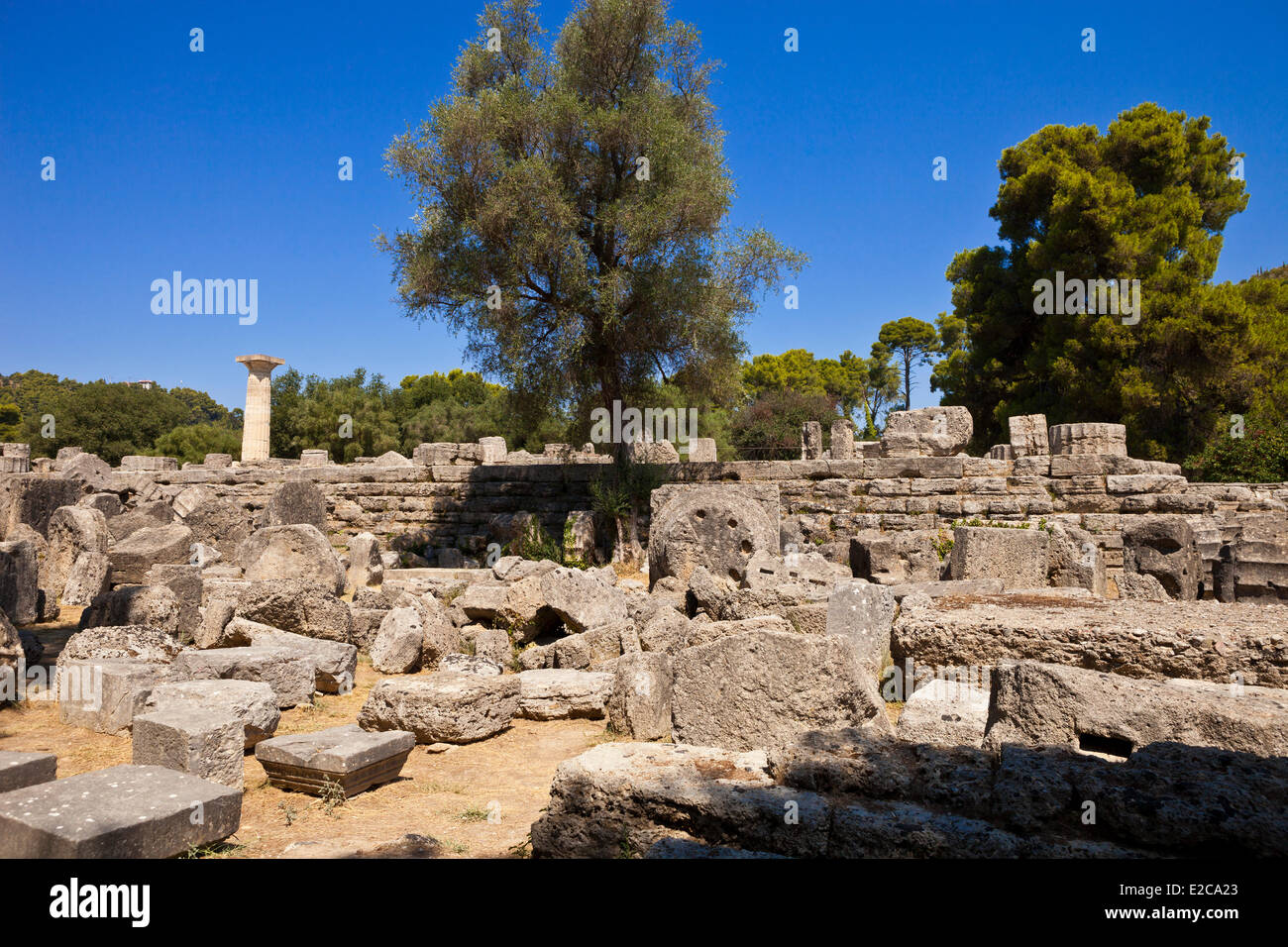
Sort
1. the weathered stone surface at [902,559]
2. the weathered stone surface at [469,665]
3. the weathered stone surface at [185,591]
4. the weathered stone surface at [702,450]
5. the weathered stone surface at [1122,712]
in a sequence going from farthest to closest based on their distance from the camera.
→ 1. the weathered stone surface at [702,450]
2. the weathered stone surface at [902,559]
3. the weathered stone surface at [185,591]
4. the weathered stone surface at [469,665]
5. the weathered stone surface at [1122,712]

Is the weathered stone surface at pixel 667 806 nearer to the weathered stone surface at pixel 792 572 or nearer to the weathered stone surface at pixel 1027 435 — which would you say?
the weathered stone surface at pixel 792 572

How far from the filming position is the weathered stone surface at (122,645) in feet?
19.4

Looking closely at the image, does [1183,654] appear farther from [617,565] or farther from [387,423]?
[387,423]

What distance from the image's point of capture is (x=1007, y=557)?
26.0ft

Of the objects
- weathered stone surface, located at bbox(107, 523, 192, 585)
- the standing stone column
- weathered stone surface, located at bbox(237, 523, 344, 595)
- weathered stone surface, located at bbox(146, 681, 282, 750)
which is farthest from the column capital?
weathered stone surface, located at bbox(146, 681, 282, 750)

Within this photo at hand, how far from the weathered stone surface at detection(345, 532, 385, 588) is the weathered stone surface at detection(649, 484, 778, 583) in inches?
163

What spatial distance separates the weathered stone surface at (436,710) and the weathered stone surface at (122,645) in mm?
2028

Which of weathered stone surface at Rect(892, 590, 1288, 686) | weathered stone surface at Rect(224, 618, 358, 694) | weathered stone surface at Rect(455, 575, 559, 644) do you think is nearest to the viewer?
weathered stone surface at Rect(892, 590, 1288, 686)

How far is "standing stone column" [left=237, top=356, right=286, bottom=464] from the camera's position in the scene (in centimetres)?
2103

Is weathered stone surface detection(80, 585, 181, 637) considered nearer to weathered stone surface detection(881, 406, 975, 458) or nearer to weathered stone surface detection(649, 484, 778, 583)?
weathered stone surface detection(649, 484, 778, 583)

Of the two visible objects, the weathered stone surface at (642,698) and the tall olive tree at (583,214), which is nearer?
the weathered stone surface at (642,698)

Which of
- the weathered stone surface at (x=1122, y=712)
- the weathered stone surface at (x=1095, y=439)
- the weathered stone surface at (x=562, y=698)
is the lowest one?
the weathered stone surface at (x=562, y=698)

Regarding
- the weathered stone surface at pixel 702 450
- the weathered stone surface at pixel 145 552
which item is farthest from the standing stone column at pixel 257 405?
the weathered stone surface at pixel 702 450

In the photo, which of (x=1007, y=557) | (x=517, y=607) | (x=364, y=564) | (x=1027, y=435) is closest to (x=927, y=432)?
(x=1027, y=435)
